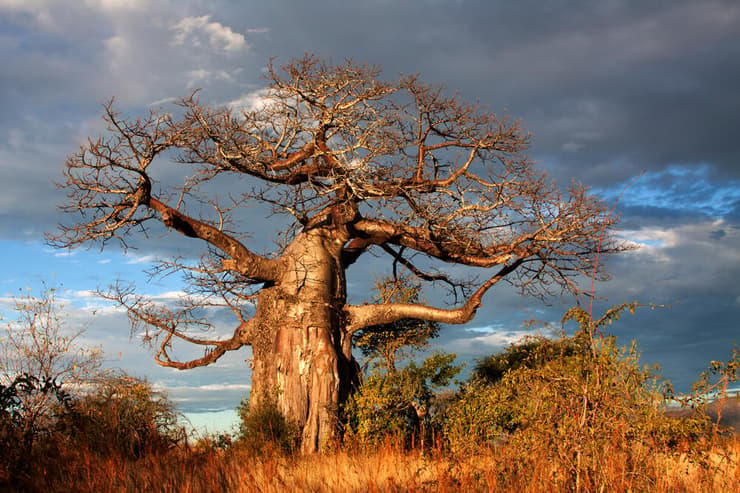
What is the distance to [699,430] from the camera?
5781mm

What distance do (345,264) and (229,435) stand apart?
4.32 metres

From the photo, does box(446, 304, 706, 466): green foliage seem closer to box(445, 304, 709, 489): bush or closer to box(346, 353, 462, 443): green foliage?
box(445, 304, 709, 489): bush

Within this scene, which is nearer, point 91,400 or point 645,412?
point 645,412

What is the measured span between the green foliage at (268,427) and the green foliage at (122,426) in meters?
1.38

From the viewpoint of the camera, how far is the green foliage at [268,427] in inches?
437

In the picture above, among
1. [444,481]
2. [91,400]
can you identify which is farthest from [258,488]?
[91,400]

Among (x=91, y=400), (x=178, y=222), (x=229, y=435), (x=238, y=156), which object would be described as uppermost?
(x=238, y=156)

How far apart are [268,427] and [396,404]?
238 cm

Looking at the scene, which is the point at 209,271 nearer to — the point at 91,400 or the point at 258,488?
the point at 91,400

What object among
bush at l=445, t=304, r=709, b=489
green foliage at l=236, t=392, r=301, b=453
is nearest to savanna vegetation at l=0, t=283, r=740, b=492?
bush at l=445, t=304, r=709, b=489

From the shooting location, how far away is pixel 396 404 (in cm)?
1170

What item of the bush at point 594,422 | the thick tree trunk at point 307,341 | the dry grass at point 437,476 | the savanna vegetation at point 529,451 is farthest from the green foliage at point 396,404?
the bush at point 594,422

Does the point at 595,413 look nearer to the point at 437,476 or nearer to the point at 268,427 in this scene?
the point at 437,476

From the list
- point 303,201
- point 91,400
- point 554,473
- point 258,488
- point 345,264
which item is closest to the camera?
point 554,473
